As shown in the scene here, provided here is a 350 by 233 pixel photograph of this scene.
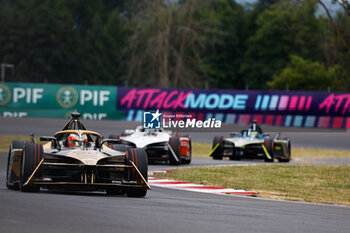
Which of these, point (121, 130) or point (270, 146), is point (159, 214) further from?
point (121, 130)

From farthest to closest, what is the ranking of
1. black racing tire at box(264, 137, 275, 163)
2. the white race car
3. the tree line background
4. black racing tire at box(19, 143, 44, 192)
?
the tree line background → black racing tire at box(264, 137, 275, 163) → the white race car → black racing tire at box(19, 143, 44, 192)

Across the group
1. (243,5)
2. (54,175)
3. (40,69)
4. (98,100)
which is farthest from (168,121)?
(243,5)

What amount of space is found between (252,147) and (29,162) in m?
15.1

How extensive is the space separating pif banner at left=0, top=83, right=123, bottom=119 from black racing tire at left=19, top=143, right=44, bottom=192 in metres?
21.7

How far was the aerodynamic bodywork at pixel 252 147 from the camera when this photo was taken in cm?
2536

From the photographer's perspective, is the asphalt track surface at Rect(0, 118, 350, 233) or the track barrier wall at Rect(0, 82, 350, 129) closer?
the asphalt track surface at Rect(0, 118, 350, 233)

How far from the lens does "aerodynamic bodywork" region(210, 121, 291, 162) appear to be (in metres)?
25.4

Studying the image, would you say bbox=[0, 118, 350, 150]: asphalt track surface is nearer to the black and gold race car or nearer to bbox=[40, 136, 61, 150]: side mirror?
bbox=[40, 136, 61, 150]: side mirror

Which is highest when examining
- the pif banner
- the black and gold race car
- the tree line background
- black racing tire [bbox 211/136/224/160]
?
the tree line background

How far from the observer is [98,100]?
33625mm

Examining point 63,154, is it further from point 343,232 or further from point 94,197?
point 343,232

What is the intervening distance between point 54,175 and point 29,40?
58.1m

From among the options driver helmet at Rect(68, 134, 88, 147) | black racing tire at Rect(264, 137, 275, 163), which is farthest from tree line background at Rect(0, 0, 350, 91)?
driver helmet at Rect(68, 134, 88, 147)

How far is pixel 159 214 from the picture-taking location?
929 cm
